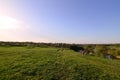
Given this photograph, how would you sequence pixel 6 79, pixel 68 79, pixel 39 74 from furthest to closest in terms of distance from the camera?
1. pixel 39 74
2. pixel 68 79
3. pixel 6 79

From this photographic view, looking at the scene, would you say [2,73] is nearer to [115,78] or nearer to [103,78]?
[103,78]

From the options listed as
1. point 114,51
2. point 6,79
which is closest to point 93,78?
point 6,79

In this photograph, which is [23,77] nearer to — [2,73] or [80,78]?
[2,73]

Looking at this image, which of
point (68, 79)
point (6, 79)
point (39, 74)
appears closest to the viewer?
point (6, 79)

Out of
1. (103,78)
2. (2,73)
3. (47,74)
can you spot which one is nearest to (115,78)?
(103,78)

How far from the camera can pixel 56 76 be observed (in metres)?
23.3

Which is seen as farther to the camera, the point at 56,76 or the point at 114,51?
the point at 114,51

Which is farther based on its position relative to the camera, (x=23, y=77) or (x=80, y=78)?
(x=80, y=78)

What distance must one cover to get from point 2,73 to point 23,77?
10.4ft

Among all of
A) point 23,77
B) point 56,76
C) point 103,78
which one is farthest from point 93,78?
point 23,77

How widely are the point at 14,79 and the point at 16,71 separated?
387 centimetres

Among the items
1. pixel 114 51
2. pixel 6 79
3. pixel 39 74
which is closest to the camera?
pixel 6 79

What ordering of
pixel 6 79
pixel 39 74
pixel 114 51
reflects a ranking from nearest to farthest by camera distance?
pixel 6 79, pixel 39 74, pixel 114 51

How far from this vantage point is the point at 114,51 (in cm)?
8000
